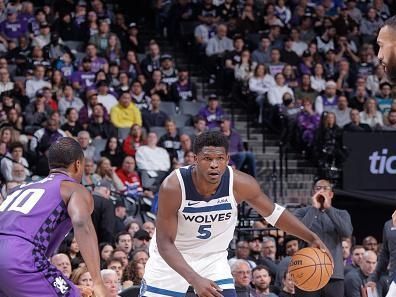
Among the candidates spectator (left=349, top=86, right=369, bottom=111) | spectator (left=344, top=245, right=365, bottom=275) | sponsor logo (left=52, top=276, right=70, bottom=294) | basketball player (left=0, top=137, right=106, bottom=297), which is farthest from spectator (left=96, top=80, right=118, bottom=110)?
sponsor logo (left=52, top=276, right=70, bottom=294)

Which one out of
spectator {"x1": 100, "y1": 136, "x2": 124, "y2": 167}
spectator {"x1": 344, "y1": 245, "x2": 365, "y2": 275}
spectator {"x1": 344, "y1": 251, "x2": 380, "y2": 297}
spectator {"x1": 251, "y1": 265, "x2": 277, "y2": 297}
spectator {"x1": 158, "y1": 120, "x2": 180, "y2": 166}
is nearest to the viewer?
spectator {"x1": 251, "y1": 265, "x2": 277, "y2": 297}

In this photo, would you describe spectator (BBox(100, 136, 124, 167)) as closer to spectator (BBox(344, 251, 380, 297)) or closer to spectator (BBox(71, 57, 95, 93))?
spectator (BBox(71, 57, 95, 93))

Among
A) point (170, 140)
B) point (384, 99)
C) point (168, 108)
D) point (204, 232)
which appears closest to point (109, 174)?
point (170, 140)

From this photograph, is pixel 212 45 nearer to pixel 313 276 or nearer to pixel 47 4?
pixel 47 4

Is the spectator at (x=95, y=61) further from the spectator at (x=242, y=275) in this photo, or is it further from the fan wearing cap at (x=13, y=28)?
the spectator at (x=242, y=275)

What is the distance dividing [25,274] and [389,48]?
294 cm

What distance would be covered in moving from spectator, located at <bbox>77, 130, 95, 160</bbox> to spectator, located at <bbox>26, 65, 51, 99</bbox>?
5.97 feet

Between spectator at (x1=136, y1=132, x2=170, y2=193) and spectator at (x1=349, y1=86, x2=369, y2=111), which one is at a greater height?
spectator at (x1=349, y1=86, x2=369, y2=111)

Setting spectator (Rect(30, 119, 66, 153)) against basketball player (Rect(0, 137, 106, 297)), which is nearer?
basketball player (Rect(0, 137, 106, 297))

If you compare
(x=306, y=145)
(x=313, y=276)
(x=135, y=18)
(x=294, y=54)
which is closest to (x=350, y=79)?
(x=294, y=54)

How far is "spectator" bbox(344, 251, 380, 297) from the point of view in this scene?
11625 mm

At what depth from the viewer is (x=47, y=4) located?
1927 cm

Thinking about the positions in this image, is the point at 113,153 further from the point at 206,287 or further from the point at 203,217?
the point at 206,287

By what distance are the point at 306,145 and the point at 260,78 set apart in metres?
1.63
